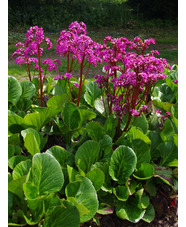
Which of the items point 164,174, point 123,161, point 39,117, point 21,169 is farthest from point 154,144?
point 21,169

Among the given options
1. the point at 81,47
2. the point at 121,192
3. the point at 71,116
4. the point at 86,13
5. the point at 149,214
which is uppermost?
the point at 86,13

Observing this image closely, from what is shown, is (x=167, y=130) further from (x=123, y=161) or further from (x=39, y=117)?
(x=39, y=117)

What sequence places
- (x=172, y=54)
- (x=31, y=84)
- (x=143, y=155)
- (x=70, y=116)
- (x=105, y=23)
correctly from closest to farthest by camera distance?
(x=143, y=155)
(x=70, y=116)
(x=31, y=84)
(x=172, y=54)
(x=105, y=23)

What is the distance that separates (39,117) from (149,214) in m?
0.85

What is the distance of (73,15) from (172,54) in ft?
15.0

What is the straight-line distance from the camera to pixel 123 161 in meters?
1.55

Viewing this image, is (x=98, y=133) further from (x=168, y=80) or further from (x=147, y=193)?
(x=168, y=80)

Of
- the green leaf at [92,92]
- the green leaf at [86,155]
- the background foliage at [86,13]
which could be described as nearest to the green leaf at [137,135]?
the green leaf at [86,155]

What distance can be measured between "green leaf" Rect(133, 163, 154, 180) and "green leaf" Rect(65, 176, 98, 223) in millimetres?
358

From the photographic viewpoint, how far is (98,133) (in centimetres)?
175

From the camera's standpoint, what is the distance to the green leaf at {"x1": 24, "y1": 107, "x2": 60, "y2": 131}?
1.72m

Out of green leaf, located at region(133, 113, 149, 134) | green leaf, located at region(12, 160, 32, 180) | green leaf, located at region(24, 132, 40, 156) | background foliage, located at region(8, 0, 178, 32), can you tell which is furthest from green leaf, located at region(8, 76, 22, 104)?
background foliage, located at region(8, 0, 178, 32)

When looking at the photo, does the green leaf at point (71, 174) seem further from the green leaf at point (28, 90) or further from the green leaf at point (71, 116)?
the green leaf at point (28, 90)

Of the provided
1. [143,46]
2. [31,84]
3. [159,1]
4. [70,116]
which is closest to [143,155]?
[70,116]
